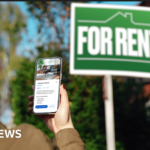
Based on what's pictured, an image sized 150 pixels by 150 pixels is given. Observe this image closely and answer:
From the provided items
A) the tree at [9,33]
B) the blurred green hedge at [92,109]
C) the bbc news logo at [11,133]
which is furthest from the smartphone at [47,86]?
the tree at [9,33]

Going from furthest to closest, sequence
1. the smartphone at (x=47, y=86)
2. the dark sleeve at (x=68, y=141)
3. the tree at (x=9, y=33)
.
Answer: the tree at (x=9, y=33) < the smartphone at (x=47, y=86) < the dark sleeve at (x=68, y=141)

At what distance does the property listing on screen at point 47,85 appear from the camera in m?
1.83

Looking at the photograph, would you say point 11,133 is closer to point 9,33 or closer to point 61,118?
point 61,118

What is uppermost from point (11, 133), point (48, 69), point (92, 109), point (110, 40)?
point (110, 40)

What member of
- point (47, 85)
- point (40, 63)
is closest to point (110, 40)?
point (40, 63)

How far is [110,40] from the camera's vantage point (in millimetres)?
3555

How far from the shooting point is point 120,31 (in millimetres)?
3637

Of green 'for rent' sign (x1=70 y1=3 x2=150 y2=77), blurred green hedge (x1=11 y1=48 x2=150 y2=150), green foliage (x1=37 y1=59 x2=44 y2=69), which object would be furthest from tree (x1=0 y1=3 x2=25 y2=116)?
green foliage (x1=37 y1=59 x2=44 y2=69)

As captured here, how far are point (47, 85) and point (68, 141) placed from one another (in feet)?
2.37

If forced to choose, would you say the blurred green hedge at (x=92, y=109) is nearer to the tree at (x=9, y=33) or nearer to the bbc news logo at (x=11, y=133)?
the bbc news logo at (x=11, y=133)

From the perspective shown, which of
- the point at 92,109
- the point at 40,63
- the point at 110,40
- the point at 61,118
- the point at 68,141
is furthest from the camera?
the point at 92,109

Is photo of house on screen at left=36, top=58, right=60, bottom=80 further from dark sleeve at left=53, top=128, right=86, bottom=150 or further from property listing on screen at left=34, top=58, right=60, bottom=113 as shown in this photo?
dark sleeve at left=53, top=128, right=86, bottom=150

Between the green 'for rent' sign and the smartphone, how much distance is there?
53.6 inches

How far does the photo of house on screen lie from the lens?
1.94 meters
